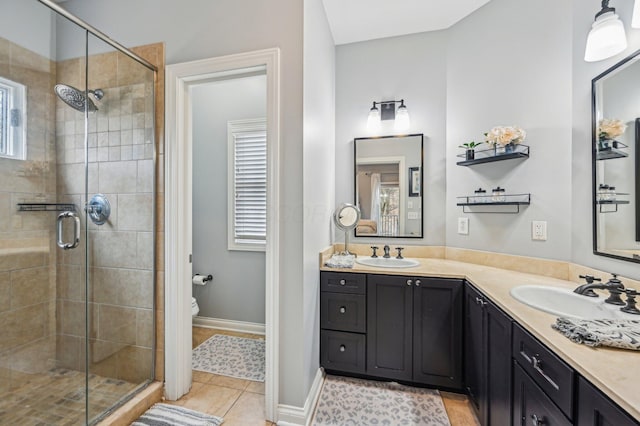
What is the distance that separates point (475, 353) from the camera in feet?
5.50

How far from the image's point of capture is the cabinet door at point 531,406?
3.09ft

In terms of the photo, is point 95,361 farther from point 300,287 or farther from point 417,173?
point 417,173

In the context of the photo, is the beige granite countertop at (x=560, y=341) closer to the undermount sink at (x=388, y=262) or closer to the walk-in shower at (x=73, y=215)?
the undermount sink at (x=388, y=262)

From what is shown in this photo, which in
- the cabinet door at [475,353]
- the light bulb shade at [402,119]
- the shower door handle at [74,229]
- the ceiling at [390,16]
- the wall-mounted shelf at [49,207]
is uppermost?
the ceiling at [390,16]

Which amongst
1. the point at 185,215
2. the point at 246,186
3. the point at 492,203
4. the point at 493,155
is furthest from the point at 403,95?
the point at 185,215

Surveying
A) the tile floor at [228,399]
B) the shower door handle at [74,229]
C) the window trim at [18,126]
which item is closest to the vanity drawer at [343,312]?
the tile floor at [228,399]

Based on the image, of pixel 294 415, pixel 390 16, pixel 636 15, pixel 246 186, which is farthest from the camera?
pixel 246 186

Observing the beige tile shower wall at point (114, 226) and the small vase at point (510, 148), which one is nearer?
the beige tile shower wall at point (114, 226)

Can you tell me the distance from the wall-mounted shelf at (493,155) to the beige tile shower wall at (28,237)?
2987 millimetres

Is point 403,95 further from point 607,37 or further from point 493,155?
point 607,37

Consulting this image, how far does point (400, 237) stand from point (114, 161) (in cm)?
234

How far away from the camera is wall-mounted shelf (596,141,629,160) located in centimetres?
140

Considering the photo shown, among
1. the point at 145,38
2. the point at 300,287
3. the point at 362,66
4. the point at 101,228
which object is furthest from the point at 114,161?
the point at 362,66

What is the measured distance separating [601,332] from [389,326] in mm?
1220
